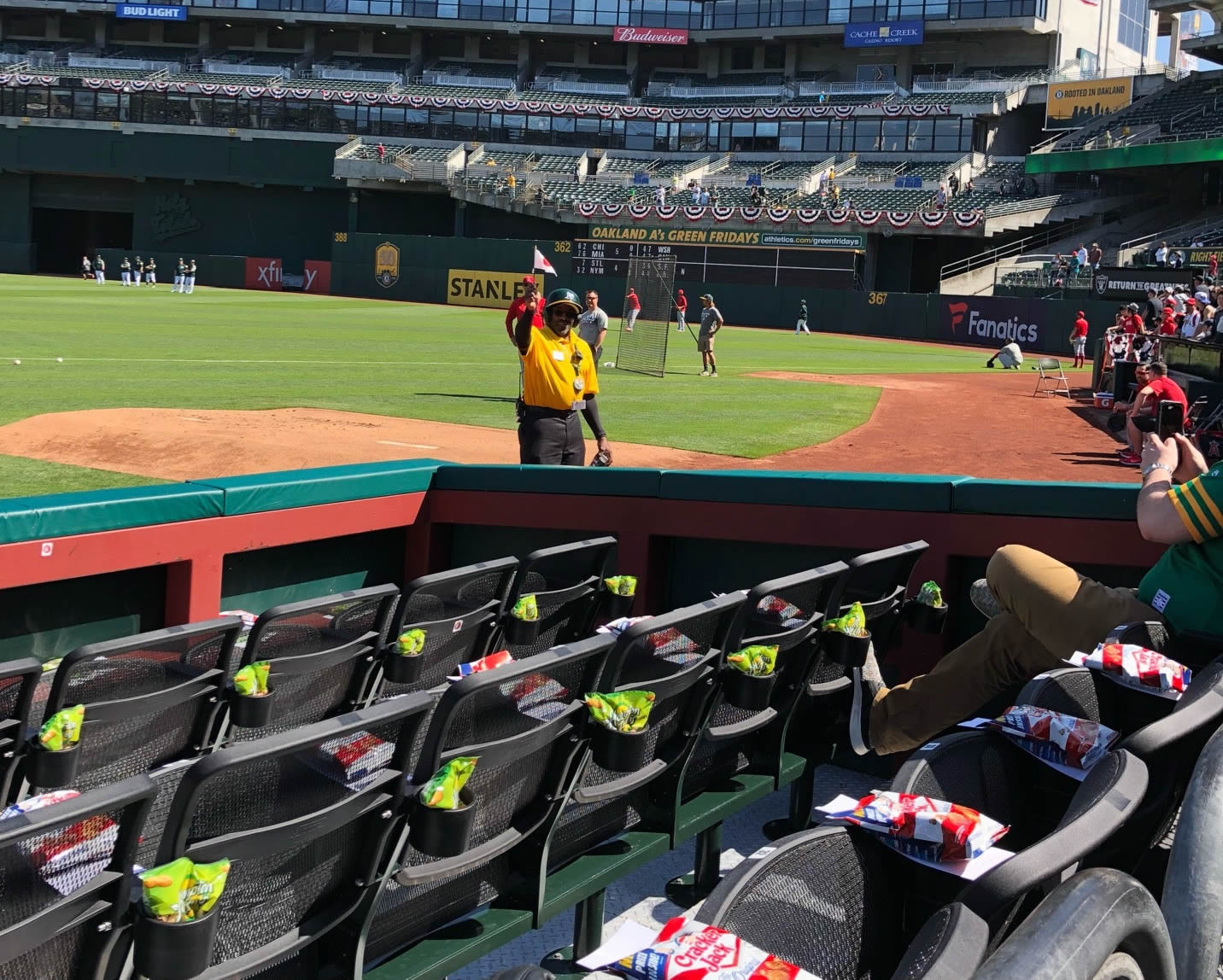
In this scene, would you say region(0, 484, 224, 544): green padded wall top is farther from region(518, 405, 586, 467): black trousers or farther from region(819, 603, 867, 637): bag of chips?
region(518, 405, 586, 467): black trousers

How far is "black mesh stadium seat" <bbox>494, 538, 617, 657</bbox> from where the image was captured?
514 centimetres

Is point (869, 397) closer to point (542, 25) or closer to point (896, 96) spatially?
point (896, 96)

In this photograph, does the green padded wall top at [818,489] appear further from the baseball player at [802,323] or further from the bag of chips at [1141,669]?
the baseball player at [802,323]

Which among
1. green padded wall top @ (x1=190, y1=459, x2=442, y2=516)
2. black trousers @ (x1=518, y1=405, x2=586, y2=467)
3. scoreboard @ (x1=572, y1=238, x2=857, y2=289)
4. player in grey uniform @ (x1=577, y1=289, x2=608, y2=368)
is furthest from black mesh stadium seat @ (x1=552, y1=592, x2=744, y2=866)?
scoreboard @ (x1=572, y1=238, x2=857, y2=289)

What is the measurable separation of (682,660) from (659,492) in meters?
2.62

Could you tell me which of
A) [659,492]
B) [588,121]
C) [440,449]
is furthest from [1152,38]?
[659,492]

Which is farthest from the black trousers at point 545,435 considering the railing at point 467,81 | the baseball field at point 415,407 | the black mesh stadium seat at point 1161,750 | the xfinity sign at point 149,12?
the xfinity sign at point 149,12

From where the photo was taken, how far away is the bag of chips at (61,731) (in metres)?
3.36

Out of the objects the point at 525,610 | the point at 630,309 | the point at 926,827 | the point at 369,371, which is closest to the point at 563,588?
the point at 525,610

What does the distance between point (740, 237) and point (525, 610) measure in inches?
2001

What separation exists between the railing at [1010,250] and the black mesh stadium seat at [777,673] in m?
50.9

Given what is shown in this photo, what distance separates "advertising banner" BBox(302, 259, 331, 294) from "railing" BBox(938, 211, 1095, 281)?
2718 cm

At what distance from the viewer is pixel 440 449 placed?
14.8 m

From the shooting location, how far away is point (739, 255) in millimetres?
50312
